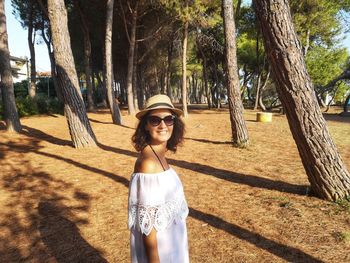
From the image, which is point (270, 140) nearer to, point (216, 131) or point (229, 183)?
point (216, 131)

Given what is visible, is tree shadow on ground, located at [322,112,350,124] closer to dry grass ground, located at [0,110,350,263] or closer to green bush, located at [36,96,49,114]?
dry grass ground, located at [0,110,350,263]

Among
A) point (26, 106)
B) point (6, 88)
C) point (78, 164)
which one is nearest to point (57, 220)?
point (78, 164)

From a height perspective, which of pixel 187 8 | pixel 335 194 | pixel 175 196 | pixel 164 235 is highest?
pixel 187 8

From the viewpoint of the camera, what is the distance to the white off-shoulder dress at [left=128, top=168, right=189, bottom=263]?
6.91 ft

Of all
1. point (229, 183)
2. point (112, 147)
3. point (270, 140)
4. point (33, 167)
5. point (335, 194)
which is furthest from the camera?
point (270, 140)

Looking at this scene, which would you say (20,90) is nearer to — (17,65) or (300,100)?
(17,65)

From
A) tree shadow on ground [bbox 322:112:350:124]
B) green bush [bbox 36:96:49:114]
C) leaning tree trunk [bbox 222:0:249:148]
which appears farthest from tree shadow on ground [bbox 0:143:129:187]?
tree shadow on ground [bbox 322:112:350:124]

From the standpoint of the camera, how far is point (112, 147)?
389 inches

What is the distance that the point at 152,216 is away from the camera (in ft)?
6.91

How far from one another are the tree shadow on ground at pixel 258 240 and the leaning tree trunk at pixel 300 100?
1612 mm

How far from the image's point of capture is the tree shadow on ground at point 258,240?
12.1 feet

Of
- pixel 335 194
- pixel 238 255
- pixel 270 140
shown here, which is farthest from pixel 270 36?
pixel 270 140

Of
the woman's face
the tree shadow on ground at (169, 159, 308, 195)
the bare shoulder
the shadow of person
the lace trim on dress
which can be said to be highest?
the woman's face

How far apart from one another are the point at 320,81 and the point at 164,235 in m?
31.9
